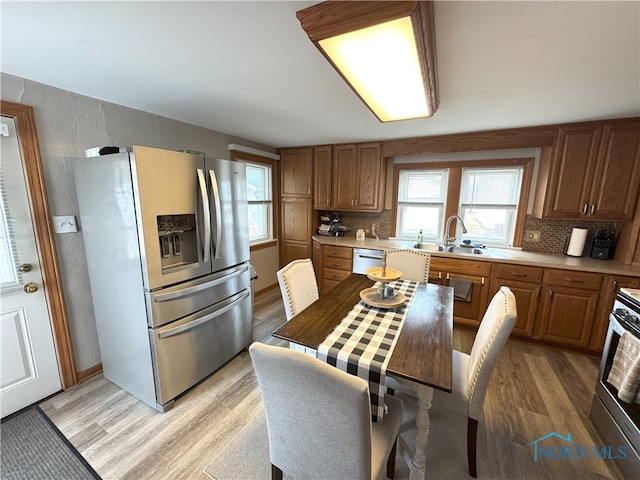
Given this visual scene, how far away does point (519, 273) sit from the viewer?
2.56m

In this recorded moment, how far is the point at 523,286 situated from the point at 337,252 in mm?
2027

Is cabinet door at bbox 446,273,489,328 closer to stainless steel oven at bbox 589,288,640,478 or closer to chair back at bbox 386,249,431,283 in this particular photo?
chair back at bbox 386,249,431,283

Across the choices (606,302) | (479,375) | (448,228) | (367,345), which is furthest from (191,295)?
(606,302)

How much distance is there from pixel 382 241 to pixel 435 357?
2492 mm

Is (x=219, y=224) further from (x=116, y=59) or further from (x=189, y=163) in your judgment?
(x=116, y=59)

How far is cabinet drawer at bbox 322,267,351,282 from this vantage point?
345 cm

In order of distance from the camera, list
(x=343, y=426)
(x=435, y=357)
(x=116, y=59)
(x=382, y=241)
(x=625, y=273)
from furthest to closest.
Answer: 1. (x=382, y=241)
2. (x=625, y=273)
3. (x=116, y=59)
4. (x=435, y=357)
5. (x=343, y=426)

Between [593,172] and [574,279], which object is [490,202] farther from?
[574,279]

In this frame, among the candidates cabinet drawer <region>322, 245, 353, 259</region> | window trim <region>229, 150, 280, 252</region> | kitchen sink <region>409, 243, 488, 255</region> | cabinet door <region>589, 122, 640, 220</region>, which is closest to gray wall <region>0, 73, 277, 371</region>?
window trim <region>229, 150, 280, 252</region>

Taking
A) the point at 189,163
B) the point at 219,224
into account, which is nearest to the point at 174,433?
the point at 219,224

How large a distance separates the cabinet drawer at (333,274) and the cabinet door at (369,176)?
93cm

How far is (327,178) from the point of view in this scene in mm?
3678

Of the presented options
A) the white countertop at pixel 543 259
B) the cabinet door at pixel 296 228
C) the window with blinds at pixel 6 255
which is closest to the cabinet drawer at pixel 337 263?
the white countertop at pixel 543 259

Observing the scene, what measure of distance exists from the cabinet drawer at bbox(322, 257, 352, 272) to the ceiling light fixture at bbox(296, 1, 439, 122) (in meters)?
2.23
